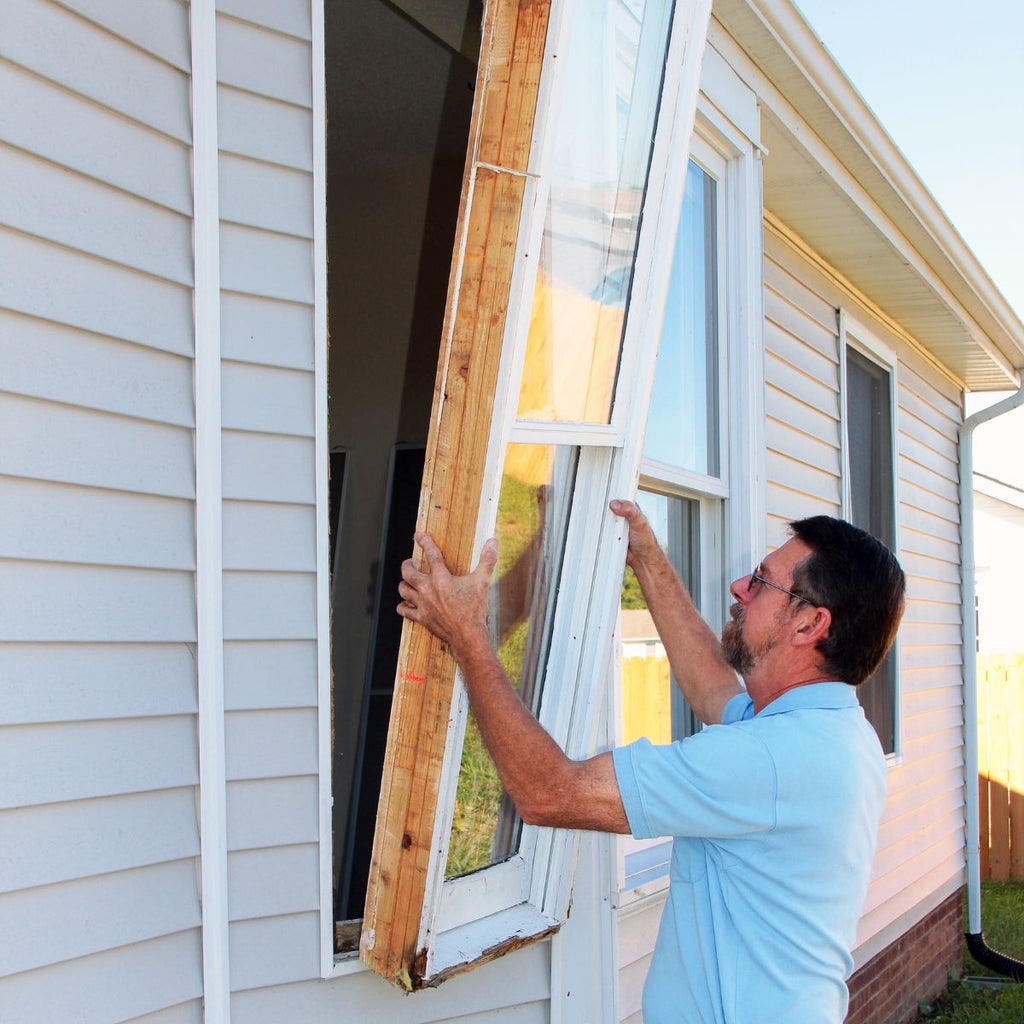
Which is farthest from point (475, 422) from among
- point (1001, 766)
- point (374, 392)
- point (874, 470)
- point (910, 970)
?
point (1001, 766)

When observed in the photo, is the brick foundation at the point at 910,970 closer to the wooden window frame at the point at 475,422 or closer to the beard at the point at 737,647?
the beard at the point at 737,647

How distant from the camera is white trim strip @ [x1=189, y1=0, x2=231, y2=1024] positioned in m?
2.06

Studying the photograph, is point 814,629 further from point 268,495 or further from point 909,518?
point 909,518

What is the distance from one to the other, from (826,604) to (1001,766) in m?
9.88

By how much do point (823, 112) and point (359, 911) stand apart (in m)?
3.38

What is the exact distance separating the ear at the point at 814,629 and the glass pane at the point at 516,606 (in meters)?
0.59

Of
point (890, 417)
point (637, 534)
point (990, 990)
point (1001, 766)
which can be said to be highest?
point (890, 417)

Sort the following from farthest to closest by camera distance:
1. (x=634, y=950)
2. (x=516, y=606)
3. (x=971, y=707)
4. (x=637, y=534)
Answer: (x=971, y=707)
(x=634, y=950)
(x=637, y=534)
(x=516, y=606)

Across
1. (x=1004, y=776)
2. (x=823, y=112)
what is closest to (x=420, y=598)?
(x=823, y=112)

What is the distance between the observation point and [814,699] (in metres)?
2.27

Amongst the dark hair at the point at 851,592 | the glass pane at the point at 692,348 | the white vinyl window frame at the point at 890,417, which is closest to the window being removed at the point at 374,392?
the glass pane at the point at 692,348

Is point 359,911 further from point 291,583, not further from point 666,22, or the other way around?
point 666,22

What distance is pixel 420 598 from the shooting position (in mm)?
2121

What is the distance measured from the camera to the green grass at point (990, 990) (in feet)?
21.4
